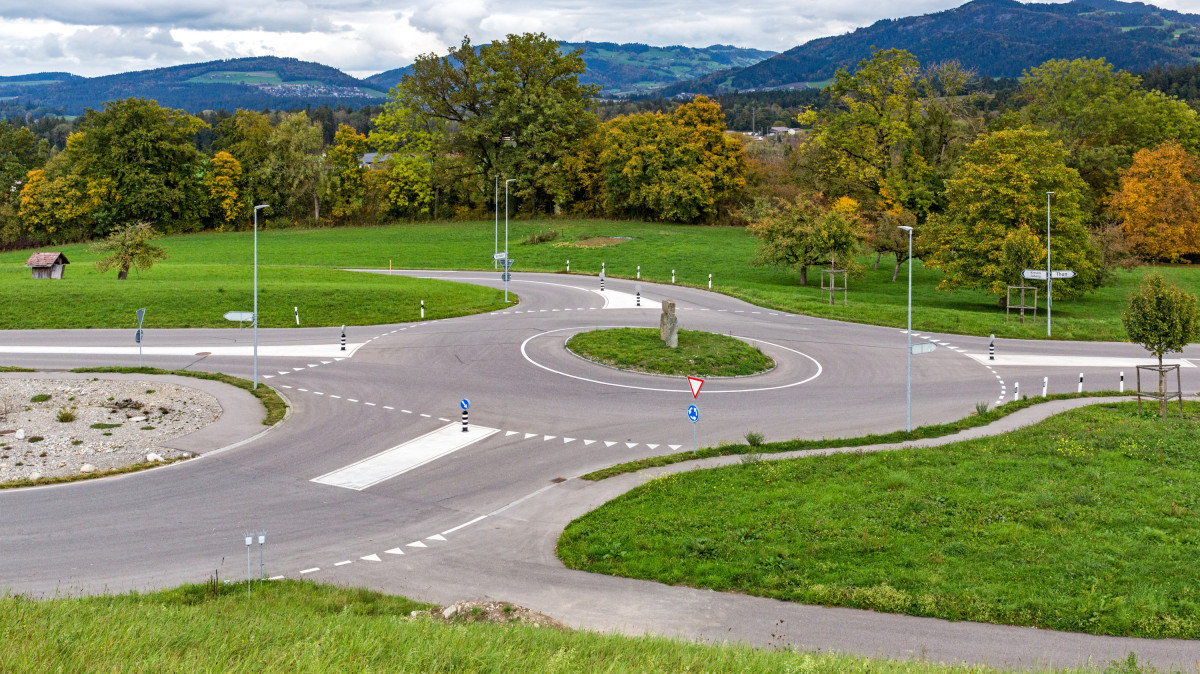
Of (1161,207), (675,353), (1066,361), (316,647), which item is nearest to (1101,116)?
(1161,207)

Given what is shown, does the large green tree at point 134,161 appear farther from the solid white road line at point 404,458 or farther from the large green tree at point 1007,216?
the solid white road line at point 404,458

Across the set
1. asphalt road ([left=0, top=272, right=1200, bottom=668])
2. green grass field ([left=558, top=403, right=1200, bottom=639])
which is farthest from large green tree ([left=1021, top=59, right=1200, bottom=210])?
green grass field ([left=558, top=403, right=1200, bottom=639])

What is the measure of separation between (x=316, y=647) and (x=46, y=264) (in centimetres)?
5498

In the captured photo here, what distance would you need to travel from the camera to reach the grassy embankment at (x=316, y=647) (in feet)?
24.8

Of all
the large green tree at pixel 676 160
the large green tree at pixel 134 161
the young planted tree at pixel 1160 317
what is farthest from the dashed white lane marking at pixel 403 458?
the large green tree at pixel 134 161

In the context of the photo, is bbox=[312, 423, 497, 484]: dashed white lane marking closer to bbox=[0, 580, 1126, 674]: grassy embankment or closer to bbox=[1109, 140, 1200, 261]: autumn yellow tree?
bbox=[0, 580, 1126, 674]: grassy embankment

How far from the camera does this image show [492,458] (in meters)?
21.7

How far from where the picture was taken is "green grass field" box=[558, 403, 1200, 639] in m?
12.9

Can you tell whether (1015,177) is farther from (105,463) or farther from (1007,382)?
(105,463)

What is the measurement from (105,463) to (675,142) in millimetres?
64977

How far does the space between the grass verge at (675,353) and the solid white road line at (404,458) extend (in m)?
8.67

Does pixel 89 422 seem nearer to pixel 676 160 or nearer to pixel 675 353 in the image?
pixel 675 353

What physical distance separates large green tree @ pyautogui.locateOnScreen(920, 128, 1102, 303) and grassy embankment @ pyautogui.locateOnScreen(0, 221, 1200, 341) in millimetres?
2211

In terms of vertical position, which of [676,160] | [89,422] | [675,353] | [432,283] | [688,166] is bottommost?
[89,422]
